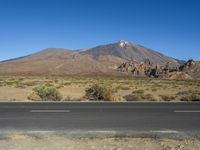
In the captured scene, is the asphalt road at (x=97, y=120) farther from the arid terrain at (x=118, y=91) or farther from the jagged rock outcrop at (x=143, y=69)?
the jagged rock outcrop at (x=143, y=69)

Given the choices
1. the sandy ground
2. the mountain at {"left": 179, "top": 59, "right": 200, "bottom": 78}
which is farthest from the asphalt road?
the mountain at {"left": 179, "top": 59, "right": 200, "bottom": 78}

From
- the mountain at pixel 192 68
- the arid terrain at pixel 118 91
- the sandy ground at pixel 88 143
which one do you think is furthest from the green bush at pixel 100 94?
the mountain at pixel 192 68

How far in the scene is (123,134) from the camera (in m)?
10.4

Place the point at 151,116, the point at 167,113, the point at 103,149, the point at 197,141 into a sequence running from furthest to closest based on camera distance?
the point at 167,113 → the point at 151,116 → the point at 197,141 → the point at 103,149

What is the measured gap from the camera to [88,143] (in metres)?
9.03

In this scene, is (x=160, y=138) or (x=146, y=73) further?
(x=146, y=73)

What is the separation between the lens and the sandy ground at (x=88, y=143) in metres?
8.54

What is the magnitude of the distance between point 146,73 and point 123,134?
594 ft

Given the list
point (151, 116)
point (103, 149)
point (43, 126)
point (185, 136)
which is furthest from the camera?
point (151, 116)

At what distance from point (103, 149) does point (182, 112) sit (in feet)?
25.7

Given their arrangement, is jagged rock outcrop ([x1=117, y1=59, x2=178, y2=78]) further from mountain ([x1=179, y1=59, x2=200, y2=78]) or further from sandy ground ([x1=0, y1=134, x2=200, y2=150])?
sandy ground ([x1=0, y1=134, x2=200, y2=150])

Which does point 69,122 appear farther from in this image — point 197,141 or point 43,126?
point 197,141

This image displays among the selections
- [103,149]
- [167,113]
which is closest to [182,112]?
[167,113]

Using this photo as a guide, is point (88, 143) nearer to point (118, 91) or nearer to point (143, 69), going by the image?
point (118, 91)
